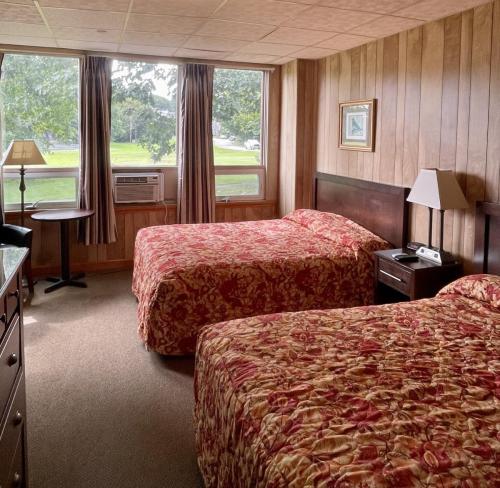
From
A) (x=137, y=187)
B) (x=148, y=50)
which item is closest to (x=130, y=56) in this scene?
(x=148, y=50)

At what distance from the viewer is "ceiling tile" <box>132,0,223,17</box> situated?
3.37m

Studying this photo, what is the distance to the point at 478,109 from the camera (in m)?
3.31

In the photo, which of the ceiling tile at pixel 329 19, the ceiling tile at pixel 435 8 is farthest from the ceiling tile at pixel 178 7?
the ceiling tile at pixel 435 8

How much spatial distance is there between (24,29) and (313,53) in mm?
2612

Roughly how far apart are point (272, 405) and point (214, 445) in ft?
1.41

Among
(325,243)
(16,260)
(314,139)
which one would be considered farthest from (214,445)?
(314,139)

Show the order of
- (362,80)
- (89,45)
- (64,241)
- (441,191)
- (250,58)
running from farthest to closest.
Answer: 1. (250,58)
2. (64,241)
3. (89,45)
4. (362,80)
5. (441,191)

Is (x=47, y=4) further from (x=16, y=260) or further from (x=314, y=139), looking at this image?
(x=314, y=139)

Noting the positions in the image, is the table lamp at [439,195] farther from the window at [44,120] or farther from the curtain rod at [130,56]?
the window at [44,120]

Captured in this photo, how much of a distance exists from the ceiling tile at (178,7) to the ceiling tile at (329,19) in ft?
2.10

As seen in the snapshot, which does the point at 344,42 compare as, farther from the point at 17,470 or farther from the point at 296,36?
the point at 17,470

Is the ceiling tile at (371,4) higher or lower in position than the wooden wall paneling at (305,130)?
higher

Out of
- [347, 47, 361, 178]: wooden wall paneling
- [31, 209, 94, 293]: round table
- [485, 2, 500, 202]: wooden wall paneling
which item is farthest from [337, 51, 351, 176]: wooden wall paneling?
[31, 209, 94, 293]: round table

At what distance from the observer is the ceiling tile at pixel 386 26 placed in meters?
3.66
